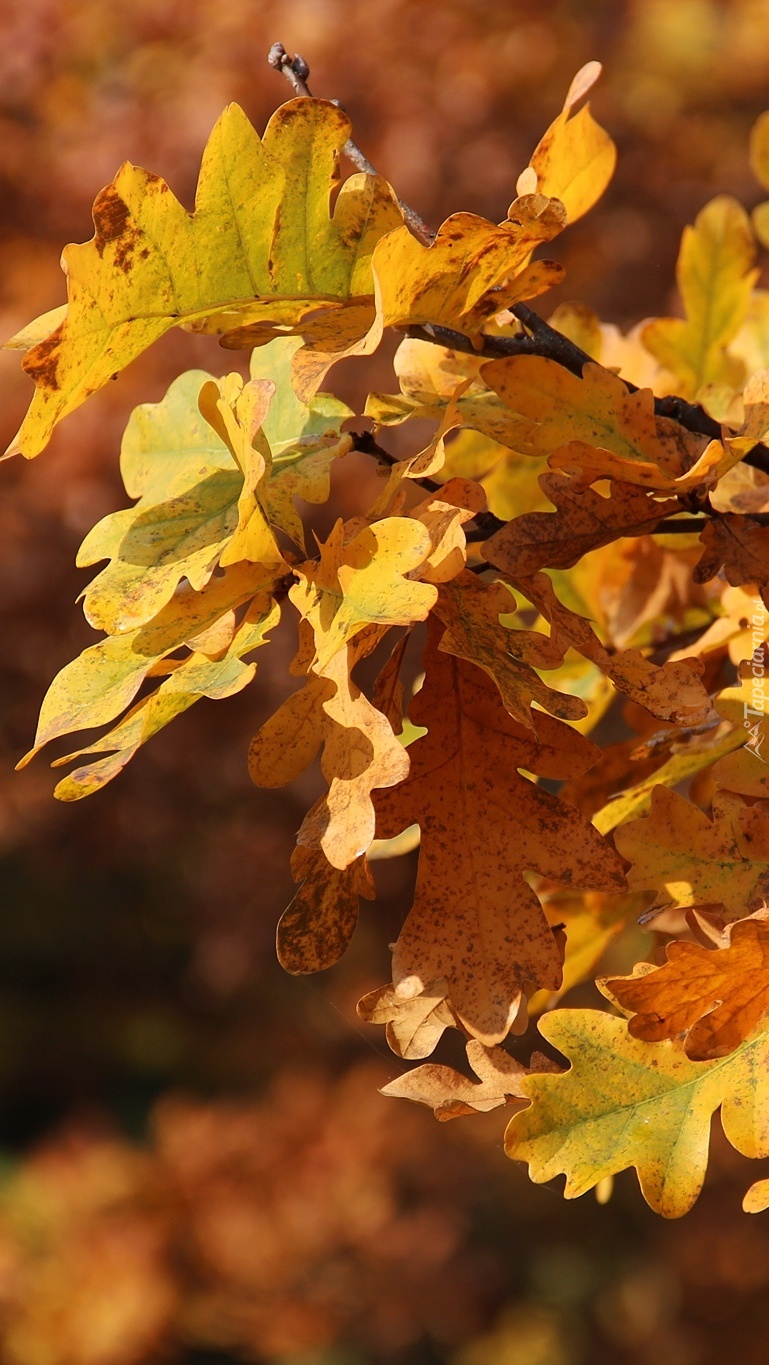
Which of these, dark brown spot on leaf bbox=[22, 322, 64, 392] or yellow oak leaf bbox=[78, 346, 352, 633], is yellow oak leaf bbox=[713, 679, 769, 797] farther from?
dark brown spot on leaf bbox=[22, 322, 64, 392]

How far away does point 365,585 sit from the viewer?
550 mm

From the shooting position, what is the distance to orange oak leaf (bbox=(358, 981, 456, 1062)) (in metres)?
0.62

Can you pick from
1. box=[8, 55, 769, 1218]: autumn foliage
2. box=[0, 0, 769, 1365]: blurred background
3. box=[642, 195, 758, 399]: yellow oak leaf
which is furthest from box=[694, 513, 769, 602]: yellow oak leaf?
box=[0, 0, 769, 1365]: blurred background

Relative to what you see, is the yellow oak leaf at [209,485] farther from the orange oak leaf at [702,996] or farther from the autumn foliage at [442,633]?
the orange oak leaf at [702,996]

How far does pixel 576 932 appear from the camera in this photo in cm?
81

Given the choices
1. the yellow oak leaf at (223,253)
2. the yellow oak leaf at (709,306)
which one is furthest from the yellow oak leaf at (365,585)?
the yellow oak leaf at (709,306)

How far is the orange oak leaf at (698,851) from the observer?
66 cm

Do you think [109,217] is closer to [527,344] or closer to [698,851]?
[527,344]

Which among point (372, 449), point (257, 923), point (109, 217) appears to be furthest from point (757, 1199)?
point (257, 923)

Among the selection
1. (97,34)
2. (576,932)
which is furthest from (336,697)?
(97,34)

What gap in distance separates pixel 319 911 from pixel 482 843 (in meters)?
0.09

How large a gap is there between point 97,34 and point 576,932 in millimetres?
2965

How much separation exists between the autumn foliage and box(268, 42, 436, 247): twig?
0.01 meters

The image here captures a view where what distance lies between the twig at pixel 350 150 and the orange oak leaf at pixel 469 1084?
39 cm
